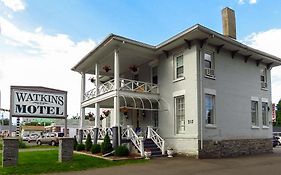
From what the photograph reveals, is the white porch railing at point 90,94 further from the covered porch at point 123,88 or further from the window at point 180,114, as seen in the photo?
the window at point 180,114

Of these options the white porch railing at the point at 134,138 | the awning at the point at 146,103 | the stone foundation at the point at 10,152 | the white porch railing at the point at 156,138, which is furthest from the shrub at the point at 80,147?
the stone foundation at the point at 10,152

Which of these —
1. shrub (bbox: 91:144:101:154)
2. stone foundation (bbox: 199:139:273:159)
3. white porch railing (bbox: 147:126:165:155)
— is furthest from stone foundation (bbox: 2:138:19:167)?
stone foundation (bbox: 199:139:273:159)

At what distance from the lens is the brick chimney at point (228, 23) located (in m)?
22.4

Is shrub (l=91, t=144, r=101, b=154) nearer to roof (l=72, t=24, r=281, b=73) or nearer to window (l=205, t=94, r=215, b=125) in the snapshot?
roof (l=72, t=24, r=281, b=73)

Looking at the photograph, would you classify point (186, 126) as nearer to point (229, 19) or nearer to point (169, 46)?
point (169, 46)

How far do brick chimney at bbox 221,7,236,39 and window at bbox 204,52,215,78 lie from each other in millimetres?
4003

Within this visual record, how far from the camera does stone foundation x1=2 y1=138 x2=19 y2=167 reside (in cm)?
1312

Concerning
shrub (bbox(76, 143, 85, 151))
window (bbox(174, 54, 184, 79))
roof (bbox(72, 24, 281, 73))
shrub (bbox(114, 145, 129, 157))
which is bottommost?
shrub (bbox(76, 143, 85, 151))

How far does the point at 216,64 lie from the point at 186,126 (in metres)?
4.38

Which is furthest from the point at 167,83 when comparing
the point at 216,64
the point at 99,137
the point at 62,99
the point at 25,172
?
the point at 25,172

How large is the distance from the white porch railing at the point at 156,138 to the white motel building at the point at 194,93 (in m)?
0.06

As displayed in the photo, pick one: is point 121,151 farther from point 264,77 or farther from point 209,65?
point 264,77

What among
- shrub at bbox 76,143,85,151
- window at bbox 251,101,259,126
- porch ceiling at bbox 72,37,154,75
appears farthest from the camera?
window at bbox 251,101,259,126

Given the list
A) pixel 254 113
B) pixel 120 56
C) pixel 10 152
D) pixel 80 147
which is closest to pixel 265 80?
pixel 254 113
